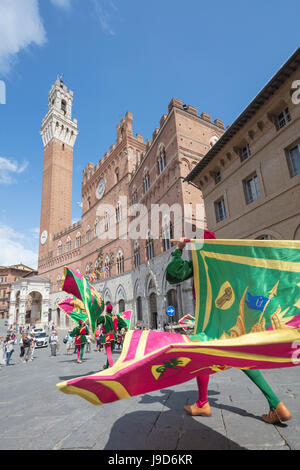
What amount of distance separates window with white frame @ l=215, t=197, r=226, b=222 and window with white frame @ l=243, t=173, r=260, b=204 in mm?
1948

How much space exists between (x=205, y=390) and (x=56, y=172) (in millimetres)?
55261

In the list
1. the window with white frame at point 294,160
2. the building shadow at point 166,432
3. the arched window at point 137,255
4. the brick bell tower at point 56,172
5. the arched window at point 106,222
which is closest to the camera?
the building shadow at point 166,432

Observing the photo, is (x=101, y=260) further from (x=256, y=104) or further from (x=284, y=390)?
(x=284, y=390)

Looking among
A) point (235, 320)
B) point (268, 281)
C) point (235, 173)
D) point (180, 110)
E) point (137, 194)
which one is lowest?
point (235, 320)

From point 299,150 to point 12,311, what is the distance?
47440 mm

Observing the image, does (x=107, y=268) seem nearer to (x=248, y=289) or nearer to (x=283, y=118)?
(x=283, y=118)

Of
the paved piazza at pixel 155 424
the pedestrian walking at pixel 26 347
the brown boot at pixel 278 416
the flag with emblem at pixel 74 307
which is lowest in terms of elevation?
the pedestrian walking at pixel 26 347

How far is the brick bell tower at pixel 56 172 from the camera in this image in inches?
1944

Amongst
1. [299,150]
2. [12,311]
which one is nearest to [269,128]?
[299,150]

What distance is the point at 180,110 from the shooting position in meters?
20.9

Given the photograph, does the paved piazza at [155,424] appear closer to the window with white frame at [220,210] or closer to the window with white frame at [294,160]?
the window with white frame at [294,160]

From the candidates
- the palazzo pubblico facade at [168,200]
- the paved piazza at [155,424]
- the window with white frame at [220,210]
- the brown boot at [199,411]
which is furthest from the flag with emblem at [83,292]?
the window with white frame at [220,210]

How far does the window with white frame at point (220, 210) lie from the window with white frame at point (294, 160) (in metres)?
4.56

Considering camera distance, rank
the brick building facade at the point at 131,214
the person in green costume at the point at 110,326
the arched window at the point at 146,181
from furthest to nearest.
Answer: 1. the arched window at the point at 146,181
2. the brick building facade at the point at 131,214
3. the person in green costume at the point at 110,326
